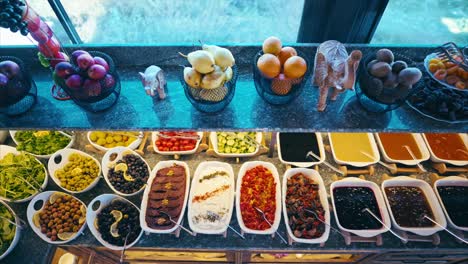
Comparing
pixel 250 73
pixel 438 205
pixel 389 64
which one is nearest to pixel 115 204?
pixel 250 73

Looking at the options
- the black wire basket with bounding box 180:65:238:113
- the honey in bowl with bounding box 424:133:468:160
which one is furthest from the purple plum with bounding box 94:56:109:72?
the honey in bowl with bounding box 424:133:468:160

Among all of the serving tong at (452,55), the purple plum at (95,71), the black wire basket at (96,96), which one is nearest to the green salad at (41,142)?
the black wire basket at (96,96)

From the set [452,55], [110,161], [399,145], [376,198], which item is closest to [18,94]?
[110,161]

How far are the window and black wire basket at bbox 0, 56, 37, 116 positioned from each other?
219 cm

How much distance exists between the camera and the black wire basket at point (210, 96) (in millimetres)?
1502

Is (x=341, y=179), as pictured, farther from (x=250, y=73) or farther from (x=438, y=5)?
(x=438, y=5)

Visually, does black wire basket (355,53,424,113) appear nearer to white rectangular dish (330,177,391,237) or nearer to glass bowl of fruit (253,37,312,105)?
glass bowl of fruit (253,37,312,105)

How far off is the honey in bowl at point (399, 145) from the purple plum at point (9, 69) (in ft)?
8.38

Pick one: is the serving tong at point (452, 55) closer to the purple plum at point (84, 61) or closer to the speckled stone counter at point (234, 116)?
the speckled stone counter at point (234, 116)

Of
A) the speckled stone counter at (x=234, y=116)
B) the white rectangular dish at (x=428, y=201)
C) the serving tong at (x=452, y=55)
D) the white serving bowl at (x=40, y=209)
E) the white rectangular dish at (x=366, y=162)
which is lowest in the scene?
the white serving bowl at (x=40, y=209)

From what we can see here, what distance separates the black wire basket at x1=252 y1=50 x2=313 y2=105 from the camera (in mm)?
1493

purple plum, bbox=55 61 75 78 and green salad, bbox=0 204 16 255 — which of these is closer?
purple plum, bbox=55 61 75 78

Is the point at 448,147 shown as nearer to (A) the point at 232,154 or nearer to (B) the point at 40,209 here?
(A) the point at 232,154

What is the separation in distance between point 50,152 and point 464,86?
291cm
